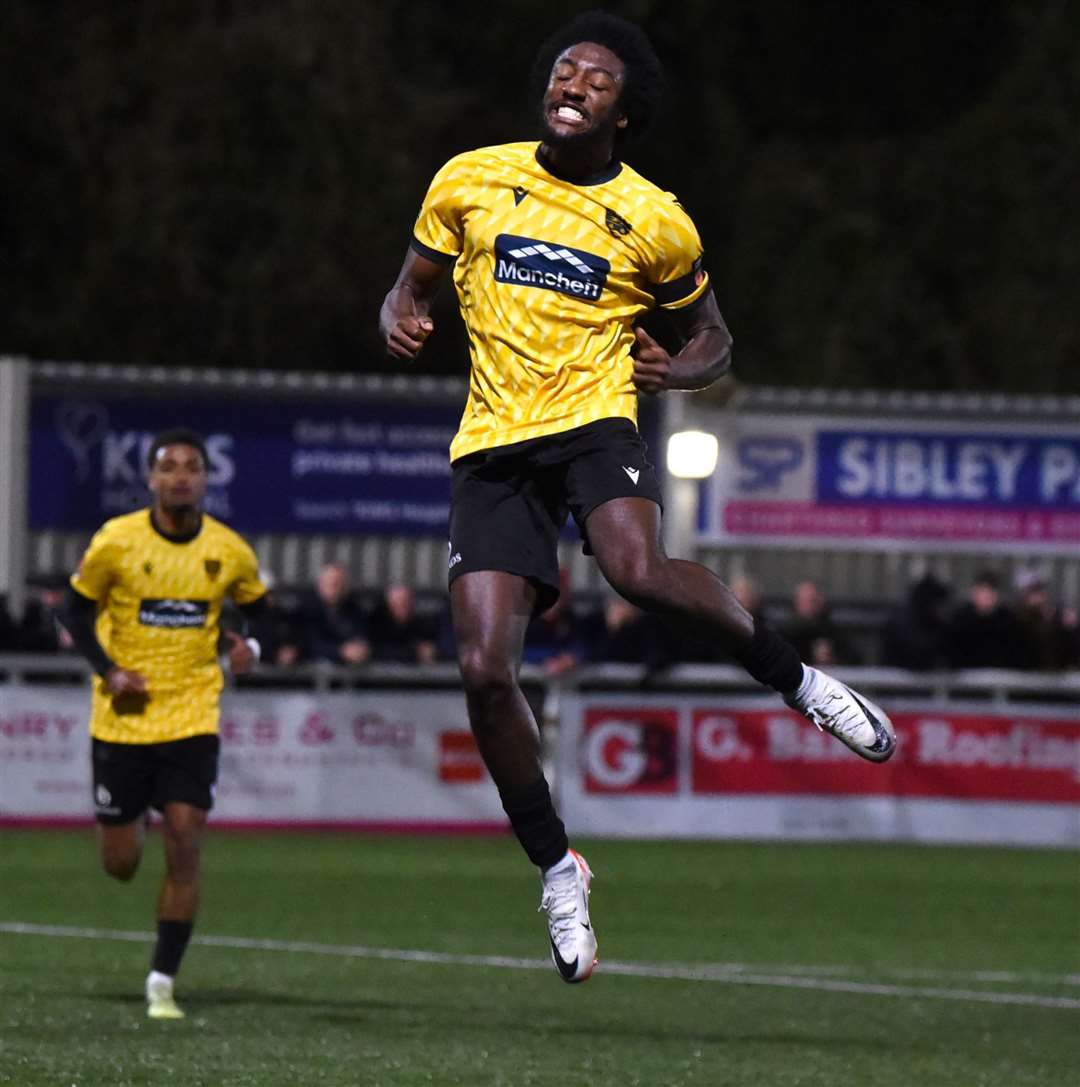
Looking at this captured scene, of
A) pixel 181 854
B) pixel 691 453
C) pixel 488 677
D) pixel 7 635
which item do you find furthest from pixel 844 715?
pixel 691 453

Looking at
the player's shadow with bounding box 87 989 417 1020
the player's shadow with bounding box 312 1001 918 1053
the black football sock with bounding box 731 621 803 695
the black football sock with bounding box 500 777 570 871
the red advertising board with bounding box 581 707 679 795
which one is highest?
A: the black football sock with bounding box 731 621 803 695

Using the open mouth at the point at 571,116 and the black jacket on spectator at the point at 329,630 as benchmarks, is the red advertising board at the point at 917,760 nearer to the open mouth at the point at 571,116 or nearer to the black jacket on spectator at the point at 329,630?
the black jacket on spectator at the point at 329,630

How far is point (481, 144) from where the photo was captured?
110 ft

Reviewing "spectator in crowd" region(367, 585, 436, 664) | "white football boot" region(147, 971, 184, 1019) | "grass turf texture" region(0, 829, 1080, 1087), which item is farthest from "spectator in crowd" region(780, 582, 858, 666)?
"white football boot" region(147, 971, 184, 1019)

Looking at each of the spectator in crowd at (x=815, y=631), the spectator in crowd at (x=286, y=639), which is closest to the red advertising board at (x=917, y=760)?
the spectator in crowd at (x=815, y=631)

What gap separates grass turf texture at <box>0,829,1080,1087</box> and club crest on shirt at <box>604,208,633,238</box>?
277 cm

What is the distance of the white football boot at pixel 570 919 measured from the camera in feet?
25.6

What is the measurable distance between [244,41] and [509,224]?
80.6 ft

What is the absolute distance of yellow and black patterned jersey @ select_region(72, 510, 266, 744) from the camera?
11.3 m

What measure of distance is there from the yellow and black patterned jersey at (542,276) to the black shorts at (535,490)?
53 mm

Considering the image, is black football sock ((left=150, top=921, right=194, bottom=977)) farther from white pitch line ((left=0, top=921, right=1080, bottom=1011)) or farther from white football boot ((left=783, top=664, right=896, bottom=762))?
white football boot ((left=783, top=664, right=896, bottom=762))

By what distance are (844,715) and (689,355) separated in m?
1.15

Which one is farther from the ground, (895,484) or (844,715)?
(895,484)

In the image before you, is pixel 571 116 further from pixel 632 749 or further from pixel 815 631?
pixel 815 631
